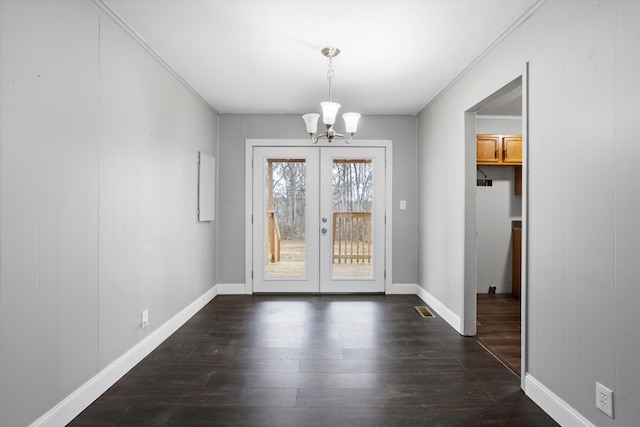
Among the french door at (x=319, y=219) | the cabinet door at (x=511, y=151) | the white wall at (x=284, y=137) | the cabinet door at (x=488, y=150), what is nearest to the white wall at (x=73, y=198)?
the white wall at (x=284, y=137)

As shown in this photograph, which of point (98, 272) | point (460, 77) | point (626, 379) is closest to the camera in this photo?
point (626, 379)

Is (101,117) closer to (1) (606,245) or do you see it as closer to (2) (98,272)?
(2) (98,272)

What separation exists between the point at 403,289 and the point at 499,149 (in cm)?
222

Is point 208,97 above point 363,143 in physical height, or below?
above

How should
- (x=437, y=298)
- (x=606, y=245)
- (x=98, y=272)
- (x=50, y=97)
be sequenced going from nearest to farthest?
(x=606, y=245) < (x=50, y=97) < (x=98, y=272) < (x=437, y=298)

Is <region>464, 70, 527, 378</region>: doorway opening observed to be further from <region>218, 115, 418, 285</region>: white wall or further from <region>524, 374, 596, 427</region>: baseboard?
<region>524, 374, 596, 427</region>: baseboard

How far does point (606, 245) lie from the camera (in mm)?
1649

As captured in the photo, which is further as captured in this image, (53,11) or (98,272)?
(98,272)

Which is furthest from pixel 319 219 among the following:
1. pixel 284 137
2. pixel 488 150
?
pixel 488 150

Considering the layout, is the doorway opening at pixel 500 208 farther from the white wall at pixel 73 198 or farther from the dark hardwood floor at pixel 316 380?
the white wall at pixel 73 198

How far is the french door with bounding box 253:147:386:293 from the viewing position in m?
4.79

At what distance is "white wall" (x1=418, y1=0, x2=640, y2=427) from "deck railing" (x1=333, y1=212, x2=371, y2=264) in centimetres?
263

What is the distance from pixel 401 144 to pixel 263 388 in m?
3.59

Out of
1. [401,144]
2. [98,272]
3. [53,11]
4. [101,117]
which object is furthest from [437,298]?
[53,11]
